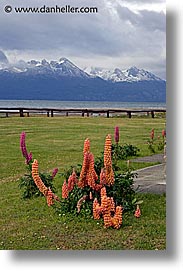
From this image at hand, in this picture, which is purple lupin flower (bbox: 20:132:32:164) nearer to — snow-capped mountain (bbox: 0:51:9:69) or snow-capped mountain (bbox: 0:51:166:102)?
snow-capped mountain (bbox: 0:51:166:102)

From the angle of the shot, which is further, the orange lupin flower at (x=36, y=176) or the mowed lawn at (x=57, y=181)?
the orange lupin flower at (x=36, y=176)

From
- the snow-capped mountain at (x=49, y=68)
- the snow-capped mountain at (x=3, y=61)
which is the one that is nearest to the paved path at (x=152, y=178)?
the snow-capped mountain at (x=49, y=68)

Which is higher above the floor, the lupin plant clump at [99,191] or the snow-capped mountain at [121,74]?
the snow-capped mountain at [121,74]

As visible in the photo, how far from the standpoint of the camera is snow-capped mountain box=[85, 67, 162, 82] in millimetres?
4570

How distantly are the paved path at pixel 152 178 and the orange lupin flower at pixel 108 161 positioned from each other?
25cm

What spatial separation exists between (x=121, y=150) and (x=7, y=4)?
1155mm

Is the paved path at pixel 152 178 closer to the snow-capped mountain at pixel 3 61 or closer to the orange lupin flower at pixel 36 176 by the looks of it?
the orange lupin flower at pixel 36 176

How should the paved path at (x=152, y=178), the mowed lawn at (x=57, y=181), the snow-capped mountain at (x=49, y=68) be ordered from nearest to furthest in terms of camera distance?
the mowed lawn at (x=57, y=181), the snow-capped mountain at (x=49, y=68), the paved path at (x=152, y=178)

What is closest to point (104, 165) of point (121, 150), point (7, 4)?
point (121, 150)

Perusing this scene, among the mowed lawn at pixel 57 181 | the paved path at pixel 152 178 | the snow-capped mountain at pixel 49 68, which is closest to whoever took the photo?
the mowed lawn at pixel 57 181

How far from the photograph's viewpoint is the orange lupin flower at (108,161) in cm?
442

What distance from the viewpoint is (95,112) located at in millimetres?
4605

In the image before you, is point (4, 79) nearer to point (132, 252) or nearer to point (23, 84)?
point (23, 84)

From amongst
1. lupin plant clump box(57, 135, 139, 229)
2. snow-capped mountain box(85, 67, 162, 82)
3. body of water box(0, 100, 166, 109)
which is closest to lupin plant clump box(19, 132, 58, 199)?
lupin plant clump box(57, 135, 139, 229)
